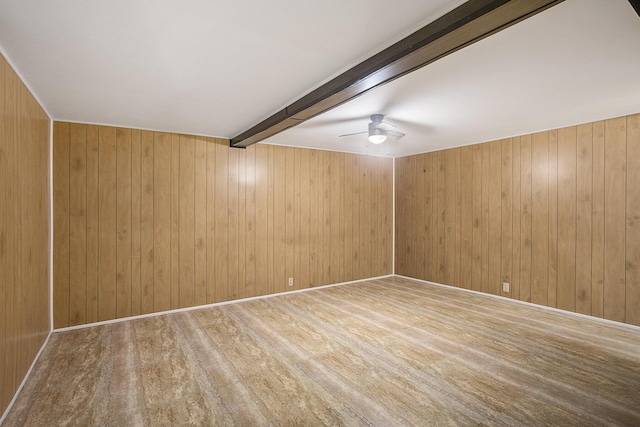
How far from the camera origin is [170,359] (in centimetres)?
286

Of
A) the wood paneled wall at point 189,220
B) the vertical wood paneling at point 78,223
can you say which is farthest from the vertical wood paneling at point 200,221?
the vertical wood paneling at point 78,223

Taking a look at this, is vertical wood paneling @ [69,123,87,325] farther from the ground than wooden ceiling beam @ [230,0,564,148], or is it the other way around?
wooden ceiling beam @ [230,0,564,148]

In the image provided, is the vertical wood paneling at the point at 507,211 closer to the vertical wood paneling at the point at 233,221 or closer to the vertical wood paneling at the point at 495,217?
the vertical wood paneling at the point at 495,217

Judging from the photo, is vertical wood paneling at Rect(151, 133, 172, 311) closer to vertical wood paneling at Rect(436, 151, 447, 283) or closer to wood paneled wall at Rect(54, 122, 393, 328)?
wood paneled wall at Rect(54, 122, 393, 328)

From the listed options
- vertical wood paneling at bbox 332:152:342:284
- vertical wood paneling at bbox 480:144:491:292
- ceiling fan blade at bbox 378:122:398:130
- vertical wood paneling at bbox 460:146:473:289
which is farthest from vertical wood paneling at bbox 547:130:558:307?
vertical wood paneling at bbox 332:152:342:284

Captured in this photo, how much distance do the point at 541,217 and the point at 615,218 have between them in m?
0.76

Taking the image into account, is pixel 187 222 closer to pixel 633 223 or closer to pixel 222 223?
pixel 222 223

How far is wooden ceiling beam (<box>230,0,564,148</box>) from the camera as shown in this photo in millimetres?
1383

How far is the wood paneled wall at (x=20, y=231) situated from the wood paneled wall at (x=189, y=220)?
44cm

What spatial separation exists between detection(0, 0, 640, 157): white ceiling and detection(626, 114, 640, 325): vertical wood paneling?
0.34 meters

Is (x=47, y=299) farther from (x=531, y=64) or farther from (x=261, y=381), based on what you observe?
(x=531, y=64)

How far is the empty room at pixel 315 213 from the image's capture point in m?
1.89

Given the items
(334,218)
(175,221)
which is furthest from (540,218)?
(175,221)

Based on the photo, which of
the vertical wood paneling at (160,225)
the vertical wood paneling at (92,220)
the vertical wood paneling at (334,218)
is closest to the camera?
the vertical wood paneling at (92,220)
